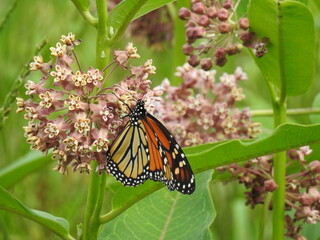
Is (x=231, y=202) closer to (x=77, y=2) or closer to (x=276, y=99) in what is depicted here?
(x=276, y=99)

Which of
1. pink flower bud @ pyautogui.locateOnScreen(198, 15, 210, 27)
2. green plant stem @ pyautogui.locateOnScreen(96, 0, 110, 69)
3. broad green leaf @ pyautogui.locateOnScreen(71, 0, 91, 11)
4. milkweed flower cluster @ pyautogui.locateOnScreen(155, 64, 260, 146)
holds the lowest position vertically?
milkweed flower cluster @ pyautogui.locateOnScreen(155, 64, 260, 146)

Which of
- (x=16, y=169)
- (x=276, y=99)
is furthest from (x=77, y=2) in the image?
(x=16, y=169)

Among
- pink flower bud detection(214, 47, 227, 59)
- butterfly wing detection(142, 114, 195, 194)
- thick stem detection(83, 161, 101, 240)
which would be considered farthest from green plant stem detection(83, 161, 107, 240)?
pink flower bud detection(214, 47, 227, 59)

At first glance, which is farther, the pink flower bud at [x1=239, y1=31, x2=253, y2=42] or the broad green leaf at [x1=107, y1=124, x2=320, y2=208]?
the pink flower bud at [x1=239, y1=31, x2=253, y2=42]

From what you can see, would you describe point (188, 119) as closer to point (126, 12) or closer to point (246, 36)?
point (246, 36)

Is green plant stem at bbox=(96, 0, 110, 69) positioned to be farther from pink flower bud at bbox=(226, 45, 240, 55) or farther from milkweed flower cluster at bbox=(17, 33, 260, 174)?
pink flower bud at bbox=(226, 45, 240, 55)

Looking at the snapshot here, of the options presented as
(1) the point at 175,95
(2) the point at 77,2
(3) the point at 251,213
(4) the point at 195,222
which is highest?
(2) the point at 77,2
